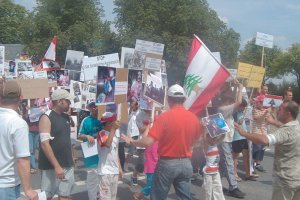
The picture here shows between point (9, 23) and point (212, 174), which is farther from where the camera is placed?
point (9, 23)

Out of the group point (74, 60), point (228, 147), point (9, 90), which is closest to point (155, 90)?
point (228, 147)

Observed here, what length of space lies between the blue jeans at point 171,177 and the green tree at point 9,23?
61.7 metres

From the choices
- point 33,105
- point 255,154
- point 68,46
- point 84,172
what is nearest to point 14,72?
point 33,105

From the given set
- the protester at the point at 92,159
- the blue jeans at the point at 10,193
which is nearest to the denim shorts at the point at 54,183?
the protester at the point at 92,159

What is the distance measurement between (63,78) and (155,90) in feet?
19.2

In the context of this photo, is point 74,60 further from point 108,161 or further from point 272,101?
point 108,161

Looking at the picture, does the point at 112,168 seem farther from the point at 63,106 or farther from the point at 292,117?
the point at 292,117

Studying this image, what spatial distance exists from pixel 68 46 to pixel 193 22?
12.6 metres

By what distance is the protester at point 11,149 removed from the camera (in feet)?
11.2

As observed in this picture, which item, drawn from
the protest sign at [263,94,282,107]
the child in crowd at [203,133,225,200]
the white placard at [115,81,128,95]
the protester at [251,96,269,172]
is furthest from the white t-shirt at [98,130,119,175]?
the protest sign at [263,94,282,107]

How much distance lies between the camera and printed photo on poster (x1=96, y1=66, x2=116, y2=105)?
18.5ft

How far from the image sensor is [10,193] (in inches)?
138

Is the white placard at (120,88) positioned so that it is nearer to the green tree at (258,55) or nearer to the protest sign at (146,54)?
the protest sign at (146,54)

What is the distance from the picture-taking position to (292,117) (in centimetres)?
450
